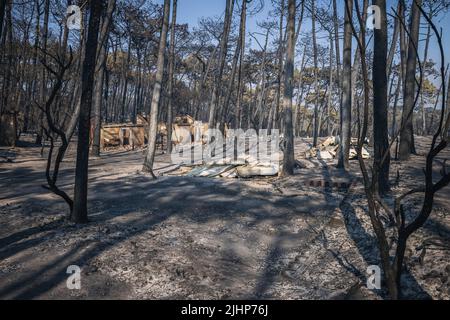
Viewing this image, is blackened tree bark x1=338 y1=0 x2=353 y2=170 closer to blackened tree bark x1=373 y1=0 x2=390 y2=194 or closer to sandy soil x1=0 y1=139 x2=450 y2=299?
sandy soil x1=0 y1=139 x2=450 y2=299

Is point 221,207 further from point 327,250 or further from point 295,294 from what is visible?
point 295,294

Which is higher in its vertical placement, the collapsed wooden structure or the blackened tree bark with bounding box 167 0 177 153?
the blackened tree bark with bounding box 167 0 177 153

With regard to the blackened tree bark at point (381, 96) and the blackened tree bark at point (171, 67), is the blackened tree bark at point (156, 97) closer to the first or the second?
the blackened tree bark at point (171, 67)

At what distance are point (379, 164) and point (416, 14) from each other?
11.5 metres

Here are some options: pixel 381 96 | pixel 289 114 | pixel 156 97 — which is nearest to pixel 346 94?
pixel 289 114

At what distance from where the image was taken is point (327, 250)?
4.79 metres

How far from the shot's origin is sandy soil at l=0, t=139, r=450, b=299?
3.55 m

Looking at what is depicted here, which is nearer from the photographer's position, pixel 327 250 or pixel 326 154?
pixel 327 250

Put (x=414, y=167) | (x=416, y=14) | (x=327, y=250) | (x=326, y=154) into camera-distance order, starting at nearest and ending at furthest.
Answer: (x=327, y=250) → (x=414, y=167) → (x=416, y=14) → (x=326, y=154)

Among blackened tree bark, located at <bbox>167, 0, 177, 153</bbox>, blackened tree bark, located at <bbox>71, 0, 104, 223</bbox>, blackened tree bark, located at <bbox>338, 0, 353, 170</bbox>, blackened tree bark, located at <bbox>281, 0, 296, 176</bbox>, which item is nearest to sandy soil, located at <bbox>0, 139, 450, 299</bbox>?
blackened tree bark, located at <bbox>71, 0, 104, 223</bbox>

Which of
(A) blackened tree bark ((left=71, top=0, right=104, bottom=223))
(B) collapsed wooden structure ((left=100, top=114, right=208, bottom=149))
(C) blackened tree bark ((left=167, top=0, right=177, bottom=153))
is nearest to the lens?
(A) blackened tree bark ((left=71, top=0, right=104, bottom=223))

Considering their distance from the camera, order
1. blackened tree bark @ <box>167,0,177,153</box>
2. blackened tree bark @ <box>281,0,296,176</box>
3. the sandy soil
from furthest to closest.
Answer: blackened tree bark @ <box>167,0,177,153</box> < blackened tree bark @ <box>281,0,296,176</box> < the sandy soil

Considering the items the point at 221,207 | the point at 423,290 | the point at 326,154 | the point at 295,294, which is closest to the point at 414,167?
the point at 326,154

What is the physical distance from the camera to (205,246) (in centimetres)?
471
